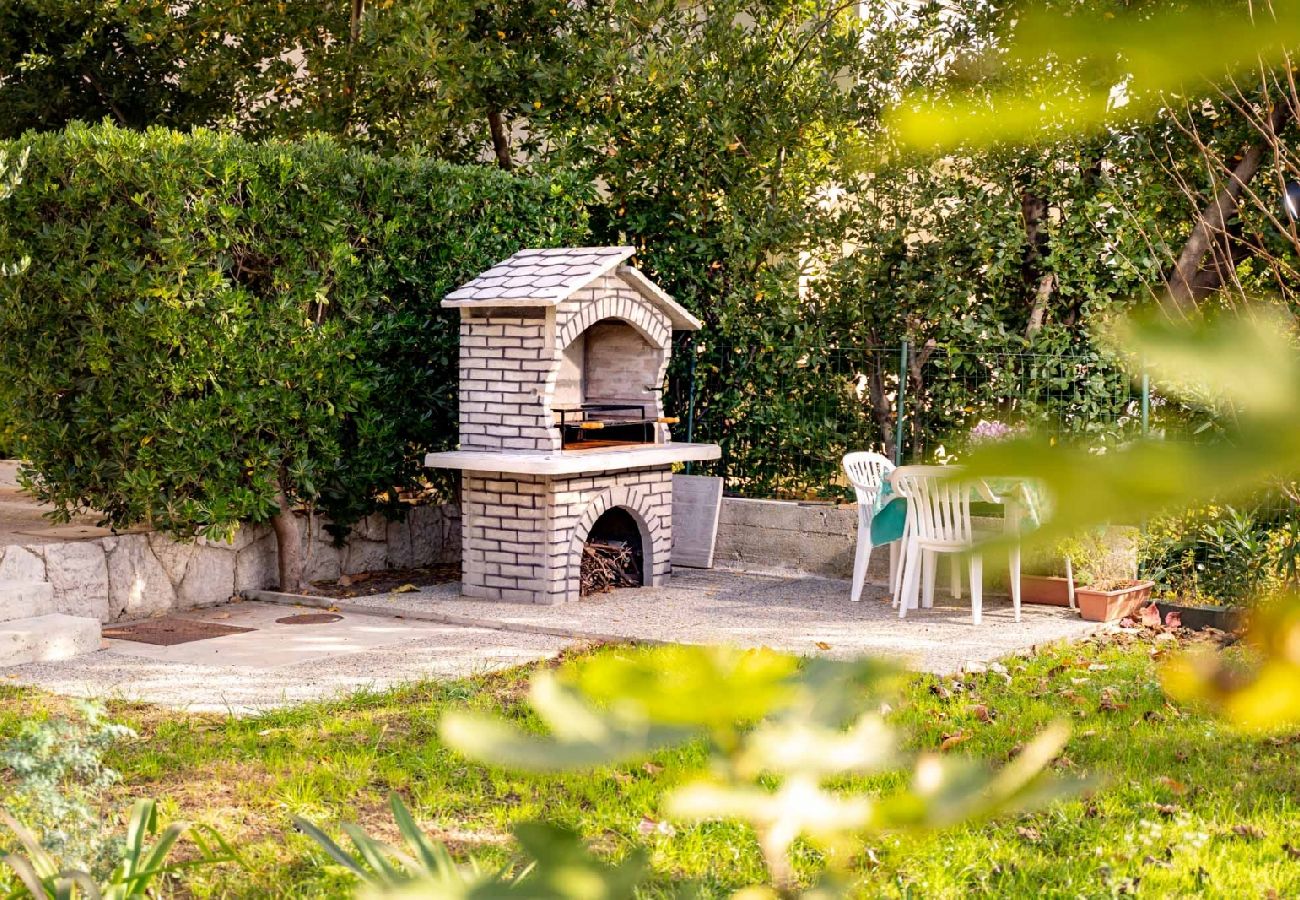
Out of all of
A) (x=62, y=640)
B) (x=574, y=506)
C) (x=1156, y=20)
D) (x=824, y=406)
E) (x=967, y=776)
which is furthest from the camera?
(x=824, y=406)

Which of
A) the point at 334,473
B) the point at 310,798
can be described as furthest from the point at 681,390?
the point at 310,798

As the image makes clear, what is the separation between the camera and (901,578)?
31.0 feet

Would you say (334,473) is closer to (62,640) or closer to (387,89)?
(62,640)

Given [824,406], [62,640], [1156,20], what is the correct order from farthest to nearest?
[824,406]
[62,640]
[1156,20]

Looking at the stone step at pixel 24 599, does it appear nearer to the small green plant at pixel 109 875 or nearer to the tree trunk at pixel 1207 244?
the small green plant at pixel 109 875

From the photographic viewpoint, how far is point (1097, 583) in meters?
8.81

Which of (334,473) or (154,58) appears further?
(154,58)

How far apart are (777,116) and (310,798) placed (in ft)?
23.8

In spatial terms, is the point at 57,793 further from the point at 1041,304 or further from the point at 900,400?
the point at 1041,304

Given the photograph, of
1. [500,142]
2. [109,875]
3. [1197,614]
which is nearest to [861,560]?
[1197,614]

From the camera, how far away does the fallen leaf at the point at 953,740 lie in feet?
18.3

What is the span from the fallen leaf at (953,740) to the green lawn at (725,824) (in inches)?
1.4

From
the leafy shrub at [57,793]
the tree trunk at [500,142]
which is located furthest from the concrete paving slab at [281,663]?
the tree trunk at [500,142]

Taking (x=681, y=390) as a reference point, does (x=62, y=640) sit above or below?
below
